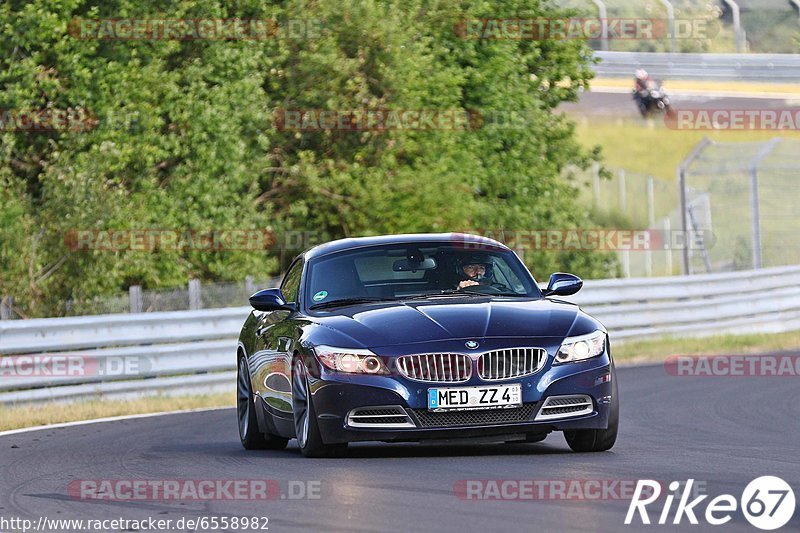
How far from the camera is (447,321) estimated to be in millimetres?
9781

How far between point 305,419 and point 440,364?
1041 millimetres

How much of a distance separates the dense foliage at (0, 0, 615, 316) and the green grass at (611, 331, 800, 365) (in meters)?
5.59

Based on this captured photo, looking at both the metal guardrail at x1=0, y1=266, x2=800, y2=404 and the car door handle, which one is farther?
the metal guardrail at x1=0, y1=266, x2=800, y2=404

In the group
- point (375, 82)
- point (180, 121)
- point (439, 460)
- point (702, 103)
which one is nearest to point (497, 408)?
point (439, 460)

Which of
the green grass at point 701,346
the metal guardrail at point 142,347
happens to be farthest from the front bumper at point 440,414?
the green grass at point 701,346

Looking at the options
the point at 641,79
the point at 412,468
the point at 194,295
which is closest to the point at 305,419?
the point at 412,468

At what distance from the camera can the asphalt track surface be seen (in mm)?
7219

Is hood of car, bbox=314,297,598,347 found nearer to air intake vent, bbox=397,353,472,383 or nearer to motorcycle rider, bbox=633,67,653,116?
air intake vent, bbox=397,353,472,383

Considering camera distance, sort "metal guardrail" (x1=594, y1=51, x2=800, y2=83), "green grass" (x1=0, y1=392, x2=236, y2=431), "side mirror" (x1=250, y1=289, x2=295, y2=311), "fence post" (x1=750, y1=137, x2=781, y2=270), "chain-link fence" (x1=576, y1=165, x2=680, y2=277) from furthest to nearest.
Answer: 1. "metal guardrail" (x1=594, y1=51, x2=800, y2=83)
2. "chain-link fence" (x1=576, y1=165, x2=680, y2=277)
3. "fence post" (x1=750, y1=137, x2=781, y2=270)
4. "green grass" (x1=0, y1=392, x2=236, y2=431)
5. "side mirror" (x1=250, y1=289, x2=295, y2=311)

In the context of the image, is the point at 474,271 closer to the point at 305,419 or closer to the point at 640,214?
the point at 305,419

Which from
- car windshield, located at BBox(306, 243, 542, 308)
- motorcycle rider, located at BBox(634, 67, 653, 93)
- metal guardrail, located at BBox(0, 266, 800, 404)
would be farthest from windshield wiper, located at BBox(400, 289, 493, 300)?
motorcycle rider, located at BBox(634, 67, 653, 93)

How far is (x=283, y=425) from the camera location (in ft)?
35.8

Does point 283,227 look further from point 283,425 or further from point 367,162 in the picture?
point 283,425

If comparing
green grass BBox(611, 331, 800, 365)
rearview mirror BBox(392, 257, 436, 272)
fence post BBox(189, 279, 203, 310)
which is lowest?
green grass BBox(611, 331, 800, 365)
